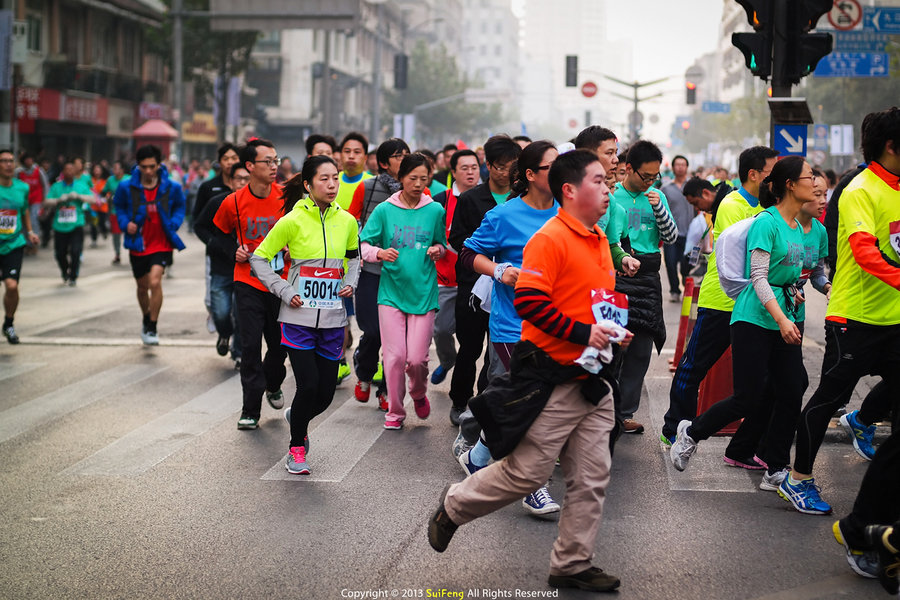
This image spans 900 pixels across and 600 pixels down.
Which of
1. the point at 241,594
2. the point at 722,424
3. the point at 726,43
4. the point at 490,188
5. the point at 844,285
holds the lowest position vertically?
the point at 241,594

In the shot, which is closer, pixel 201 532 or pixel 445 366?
pixel 201 532

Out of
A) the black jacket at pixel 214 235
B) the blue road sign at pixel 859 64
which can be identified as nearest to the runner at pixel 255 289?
the black jacket at pixel 214 235

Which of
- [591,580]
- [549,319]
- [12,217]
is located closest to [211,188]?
[12,217]

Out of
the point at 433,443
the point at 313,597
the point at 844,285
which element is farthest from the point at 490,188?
the point at 313,597

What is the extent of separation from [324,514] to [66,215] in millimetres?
12298

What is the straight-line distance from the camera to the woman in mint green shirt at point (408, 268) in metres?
7.86

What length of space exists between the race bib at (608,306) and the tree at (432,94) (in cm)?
6984

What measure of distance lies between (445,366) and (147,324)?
4.21m

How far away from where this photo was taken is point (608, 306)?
15.8 feet

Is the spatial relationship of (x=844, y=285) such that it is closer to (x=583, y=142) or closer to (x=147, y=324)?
(x=583, y=142)

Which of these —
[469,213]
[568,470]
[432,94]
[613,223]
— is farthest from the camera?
[432,94]

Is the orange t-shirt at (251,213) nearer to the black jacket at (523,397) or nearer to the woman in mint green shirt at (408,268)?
the woman in mint green shirt at (408,268)

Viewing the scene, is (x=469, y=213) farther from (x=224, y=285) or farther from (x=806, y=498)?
(x=224, y=285)

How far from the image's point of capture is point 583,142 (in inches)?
275
